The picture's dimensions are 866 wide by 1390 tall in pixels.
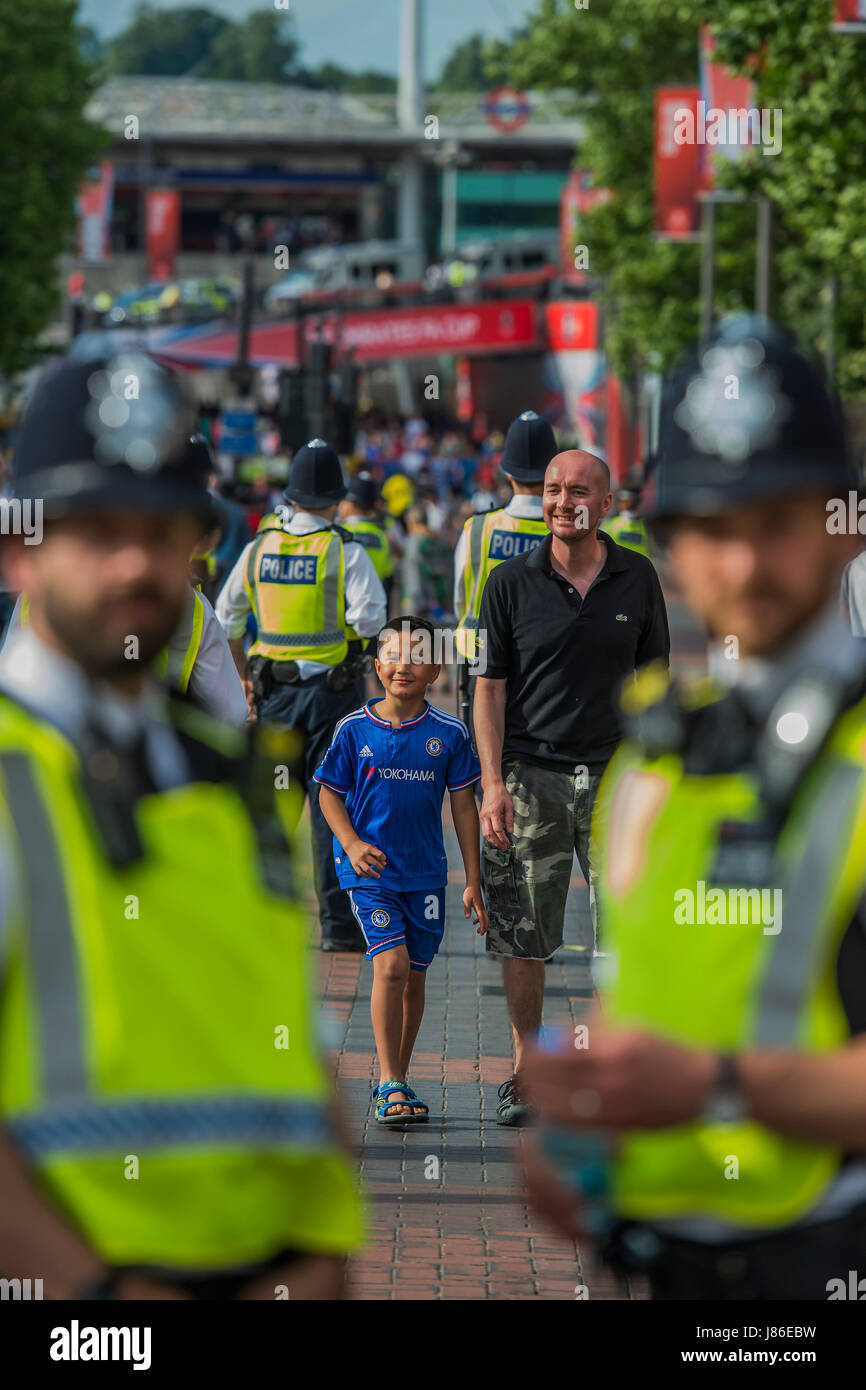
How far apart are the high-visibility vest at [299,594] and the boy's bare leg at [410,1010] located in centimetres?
280

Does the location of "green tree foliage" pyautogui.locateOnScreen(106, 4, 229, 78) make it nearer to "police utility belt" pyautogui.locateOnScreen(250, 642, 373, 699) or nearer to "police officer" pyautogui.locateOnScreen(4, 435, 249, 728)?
"police utility belt" pyautogui.locateOnScreen(250, 642, 373, 699)

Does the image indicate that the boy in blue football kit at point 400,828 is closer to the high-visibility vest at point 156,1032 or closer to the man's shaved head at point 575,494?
the man's shaved head at point 575,494

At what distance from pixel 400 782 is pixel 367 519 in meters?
7.90

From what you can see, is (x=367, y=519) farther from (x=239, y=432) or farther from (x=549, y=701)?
(x=239, y=432)

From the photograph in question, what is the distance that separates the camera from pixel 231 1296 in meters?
2.12

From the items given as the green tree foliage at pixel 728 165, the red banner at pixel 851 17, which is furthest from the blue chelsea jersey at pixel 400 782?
the green tree foliage at pixel 728 165

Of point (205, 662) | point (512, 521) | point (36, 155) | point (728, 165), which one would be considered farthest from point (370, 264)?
point (205, 662)

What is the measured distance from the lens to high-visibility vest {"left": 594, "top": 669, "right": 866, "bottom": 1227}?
2.04m

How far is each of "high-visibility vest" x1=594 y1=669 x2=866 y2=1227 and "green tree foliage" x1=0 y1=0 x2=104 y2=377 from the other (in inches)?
1617

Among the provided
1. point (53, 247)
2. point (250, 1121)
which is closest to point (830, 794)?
point (250, 1121)

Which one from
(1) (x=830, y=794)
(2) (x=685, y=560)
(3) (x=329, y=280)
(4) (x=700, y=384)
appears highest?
(3) (x=329, y=280)

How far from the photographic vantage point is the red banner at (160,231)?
234 ft
